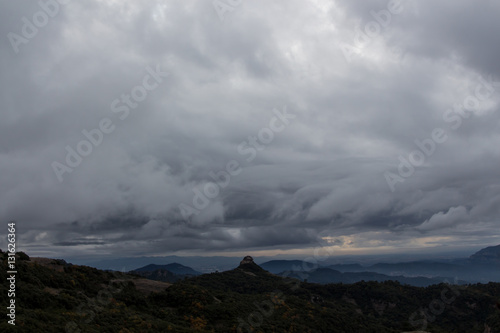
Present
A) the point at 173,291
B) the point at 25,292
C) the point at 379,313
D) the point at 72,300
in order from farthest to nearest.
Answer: the point at 379,313 → the point at 173,291 → the point at 72,300 → the point at 25,292

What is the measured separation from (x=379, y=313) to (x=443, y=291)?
33.4 meters

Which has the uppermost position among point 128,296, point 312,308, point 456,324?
point 128,296

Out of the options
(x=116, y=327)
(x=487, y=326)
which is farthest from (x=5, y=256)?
(x=487, y=326)

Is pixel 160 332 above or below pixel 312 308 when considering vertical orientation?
above

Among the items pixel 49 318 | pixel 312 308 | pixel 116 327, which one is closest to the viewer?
pixel 49 318

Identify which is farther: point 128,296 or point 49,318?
point 128,296

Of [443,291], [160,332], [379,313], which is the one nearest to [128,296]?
[160,332]

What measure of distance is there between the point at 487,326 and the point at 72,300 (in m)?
112

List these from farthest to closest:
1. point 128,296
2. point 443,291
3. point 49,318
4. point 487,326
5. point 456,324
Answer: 1. point 443,291
2. point 456,324
3. point 487,326
4. point 128,296
5. point 49,318

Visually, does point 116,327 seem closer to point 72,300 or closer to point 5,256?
point 72,300

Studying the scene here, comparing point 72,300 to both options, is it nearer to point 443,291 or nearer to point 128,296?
point 128,296

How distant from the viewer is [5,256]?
53.9 metres

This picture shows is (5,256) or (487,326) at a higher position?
(5,256)

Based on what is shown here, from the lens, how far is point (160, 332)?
38.0 meters
